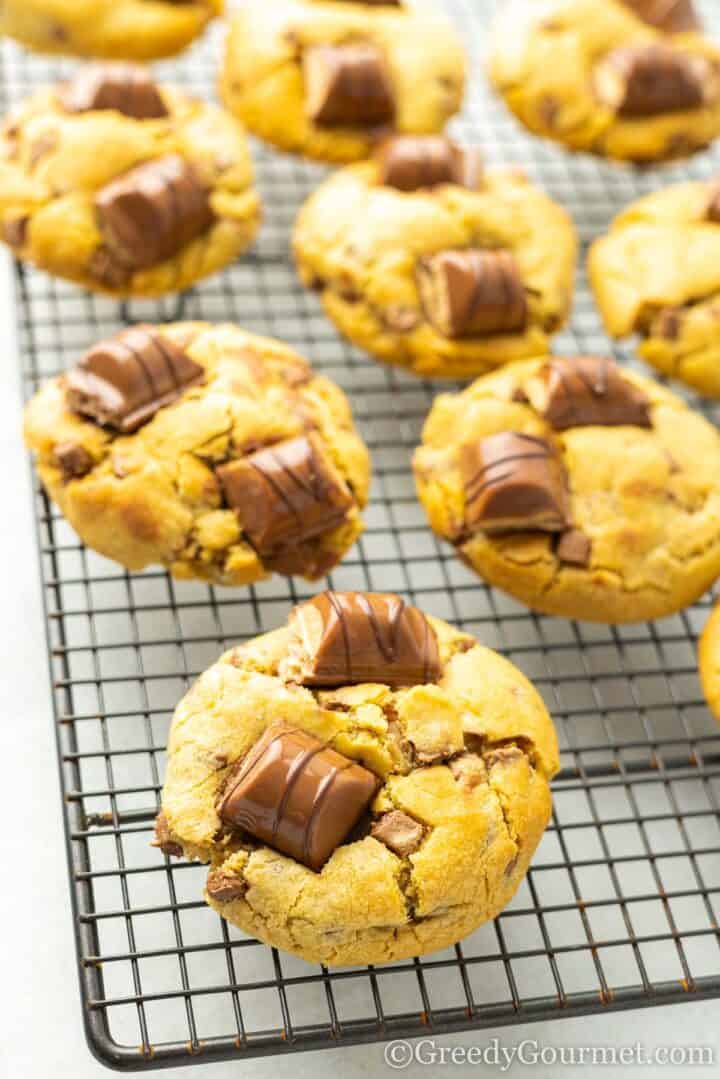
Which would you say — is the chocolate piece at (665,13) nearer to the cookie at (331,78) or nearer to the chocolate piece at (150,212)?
the cookie at (331,78)

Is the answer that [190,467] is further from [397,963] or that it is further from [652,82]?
[652,82]

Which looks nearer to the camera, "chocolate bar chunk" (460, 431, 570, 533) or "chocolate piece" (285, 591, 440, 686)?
"chocolate piece" (285, 591, 440, 686)

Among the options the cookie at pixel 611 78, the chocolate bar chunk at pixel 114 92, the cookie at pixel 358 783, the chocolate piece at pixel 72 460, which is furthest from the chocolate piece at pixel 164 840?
the cookie at pixel 611 78

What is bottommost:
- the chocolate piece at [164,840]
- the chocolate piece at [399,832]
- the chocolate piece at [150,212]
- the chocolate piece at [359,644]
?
the chocolate piece at [164,840]

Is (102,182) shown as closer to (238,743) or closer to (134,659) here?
(134,659)

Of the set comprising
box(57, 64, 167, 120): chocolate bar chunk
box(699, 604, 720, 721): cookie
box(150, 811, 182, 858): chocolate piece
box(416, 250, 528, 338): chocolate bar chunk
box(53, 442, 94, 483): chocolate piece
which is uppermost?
box(57, 64, 167, 120): chocolate bar chunk

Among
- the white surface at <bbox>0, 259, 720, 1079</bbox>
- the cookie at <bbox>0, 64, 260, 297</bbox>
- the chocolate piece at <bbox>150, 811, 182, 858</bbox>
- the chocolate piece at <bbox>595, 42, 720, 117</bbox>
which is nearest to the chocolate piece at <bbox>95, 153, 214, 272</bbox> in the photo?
the cookie at <bbox>0, 64, 260, 297</bbox>

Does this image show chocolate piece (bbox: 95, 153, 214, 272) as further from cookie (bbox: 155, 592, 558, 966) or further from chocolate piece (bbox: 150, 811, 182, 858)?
chocolate piece (bbox: 150, 811, 182, 858)

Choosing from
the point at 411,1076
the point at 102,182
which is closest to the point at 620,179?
the point at 102,182
